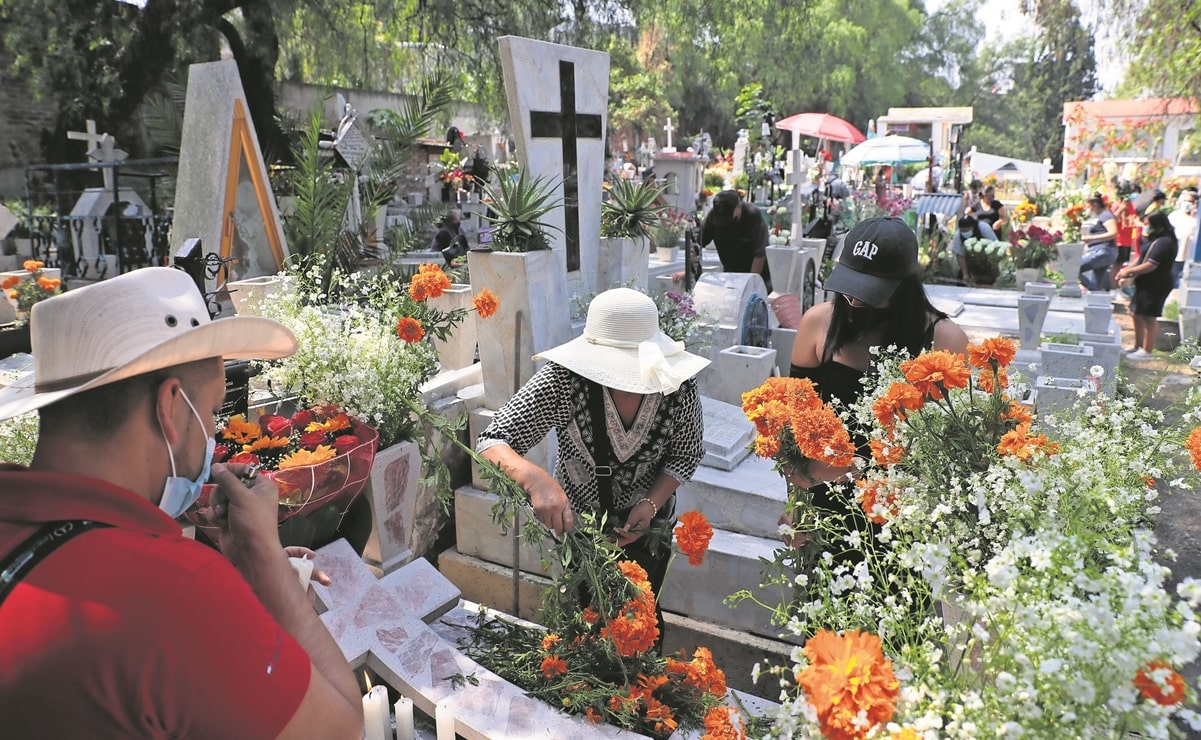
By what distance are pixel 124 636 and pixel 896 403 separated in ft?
4.71

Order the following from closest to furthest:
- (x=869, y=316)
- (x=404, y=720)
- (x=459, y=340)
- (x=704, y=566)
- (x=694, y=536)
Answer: (x=694, y=536)
(x=404, y=720)
(x=869, y=316)
(x=704, y=566)
(x=459, y=340)

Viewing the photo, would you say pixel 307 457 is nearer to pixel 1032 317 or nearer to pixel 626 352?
pixel 626 352

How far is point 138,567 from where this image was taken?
3.44 ft

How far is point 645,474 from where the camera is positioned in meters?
2.63

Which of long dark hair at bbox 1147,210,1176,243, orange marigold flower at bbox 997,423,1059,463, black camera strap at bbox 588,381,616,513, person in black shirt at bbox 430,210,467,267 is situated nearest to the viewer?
orange marigold flower at bbox 997,423,1059,463

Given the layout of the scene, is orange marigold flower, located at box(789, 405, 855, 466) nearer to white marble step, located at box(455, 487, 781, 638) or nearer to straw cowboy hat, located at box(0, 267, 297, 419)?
straw cowboy hat, located at box(0, 267, 297, 419)

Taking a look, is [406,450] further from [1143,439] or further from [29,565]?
[1143,439]

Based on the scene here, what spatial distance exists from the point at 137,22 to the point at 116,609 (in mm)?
14839

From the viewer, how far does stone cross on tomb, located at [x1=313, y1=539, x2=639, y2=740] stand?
224cm

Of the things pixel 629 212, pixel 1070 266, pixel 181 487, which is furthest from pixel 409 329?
pixel 1070 266

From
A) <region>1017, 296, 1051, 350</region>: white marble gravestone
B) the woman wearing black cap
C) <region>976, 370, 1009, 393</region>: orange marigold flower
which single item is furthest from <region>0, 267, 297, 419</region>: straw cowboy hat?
<region>1017, 296, 1051, 350</region>: white marble gravestone

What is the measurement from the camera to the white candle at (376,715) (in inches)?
85.2

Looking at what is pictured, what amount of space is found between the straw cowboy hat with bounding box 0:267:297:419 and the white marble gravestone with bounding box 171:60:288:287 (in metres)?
4.21

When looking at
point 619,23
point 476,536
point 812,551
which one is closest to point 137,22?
point 619,23
